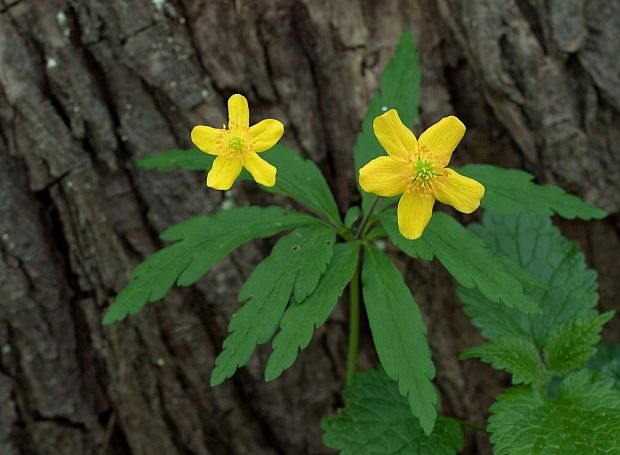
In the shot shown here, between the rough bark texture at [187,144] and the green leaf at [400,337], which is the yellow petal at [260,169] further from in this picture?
the rough bark texture at [187,144]

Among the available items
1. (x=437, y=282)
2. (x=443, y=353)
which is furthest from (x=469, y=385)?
(x=437, y=282)

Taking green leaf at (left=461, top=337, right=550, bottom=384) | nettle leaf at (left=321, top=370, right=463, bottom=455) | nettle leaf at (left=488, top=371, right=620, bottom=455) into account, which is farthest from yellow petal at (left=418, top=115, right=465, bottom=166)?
nettle leaf at (left=321, top=370, right=463, bottom=455)

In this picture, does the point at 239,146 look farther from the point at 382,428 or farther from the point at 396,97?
the point at 382,428

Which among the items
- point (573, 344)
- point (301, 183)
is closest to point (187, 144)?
point (301, 183)

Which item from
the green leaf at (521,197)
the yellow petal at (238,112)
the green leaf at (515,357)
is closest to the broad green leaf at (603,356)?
the green leaf at (515,357)

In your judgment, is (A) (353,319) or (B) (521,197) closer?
(B) (521,197)

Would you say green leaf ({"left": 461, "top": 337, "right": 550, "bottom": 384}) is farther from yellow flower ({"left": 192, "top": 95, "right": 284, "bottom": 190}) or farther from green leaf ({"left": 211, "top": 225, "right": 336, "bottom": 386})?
yellow flower ({"left": 192, "top": 95, "right": 284, "bottom": 190})

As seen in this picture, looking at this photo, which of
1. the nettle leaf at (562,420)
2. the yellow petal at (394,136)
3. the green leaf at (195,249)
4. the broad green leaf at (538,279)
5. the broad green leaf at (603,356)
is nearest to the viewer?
the yellow petal at (394,136)
